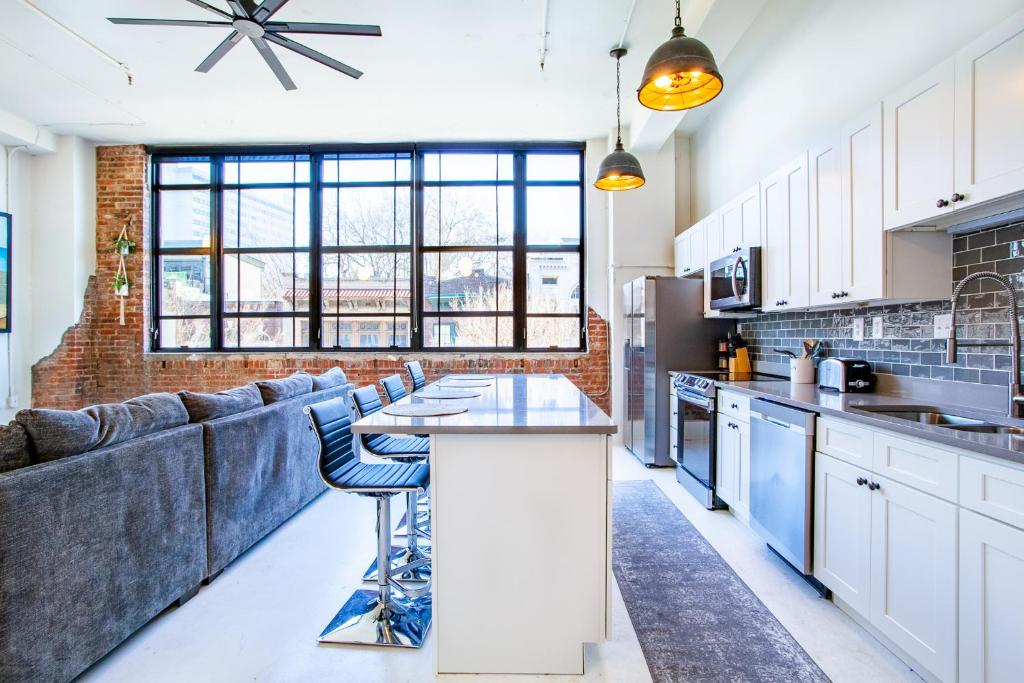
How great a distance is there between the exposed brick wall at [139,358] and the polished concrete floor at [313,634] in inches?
112

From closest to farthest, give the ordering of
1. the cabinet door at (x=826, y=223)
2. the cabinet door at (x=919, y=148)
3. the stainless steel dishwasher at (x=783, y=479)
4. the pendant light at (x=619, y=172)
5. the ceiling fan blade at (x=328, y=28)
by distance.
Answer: the cabinet door at (x=919, y=148)
the stainless steel dishwasher at (x=783, y=479)
the cabinet door at (x=826, y=223)
the ceiling fan blade at (x=328, y=28)
the pendant light at (x=619, y=172)

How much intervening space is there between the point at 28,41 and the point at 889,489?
6.18 meters

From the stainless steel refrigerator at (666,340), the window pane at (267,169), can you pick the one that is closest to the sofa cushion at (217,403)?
the stainless steel refrigerator at (666,340)

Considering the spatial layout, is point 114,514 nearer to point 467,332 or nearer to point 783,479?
point 783,479

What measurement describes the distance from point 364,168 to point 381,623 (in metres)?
5.10

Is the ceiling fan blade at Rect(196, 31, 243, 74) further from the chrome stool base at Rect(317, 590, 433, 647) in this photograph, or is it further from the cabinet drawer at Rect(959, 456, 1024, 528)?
the cabinet drawer at Rect(959, 456, 1024, 528)

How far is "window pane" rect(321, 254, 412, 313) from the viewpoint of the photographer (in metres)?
5.66

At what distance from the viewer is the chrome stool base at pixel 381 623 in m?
1.90

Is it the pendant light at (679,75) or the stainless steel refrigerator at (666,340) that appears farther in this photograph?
the stainless steel refrigerator at (666,340)

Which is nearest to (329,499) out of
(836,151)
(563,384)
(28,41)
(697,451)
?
(563,384)

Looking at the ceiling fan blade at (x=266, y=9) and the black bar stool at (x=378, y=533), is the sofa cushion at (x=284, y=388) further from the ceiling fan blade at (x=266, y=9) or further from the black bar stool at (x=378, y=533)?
the ceiling fan blade at (x=266, y=9)

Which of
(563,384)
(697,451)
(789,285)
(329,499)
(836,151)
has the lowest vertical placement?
(329,499)

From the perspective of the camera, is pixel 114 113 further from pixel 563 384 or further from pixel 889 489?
pixel 889 489

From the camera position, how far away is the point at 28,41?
371cm
